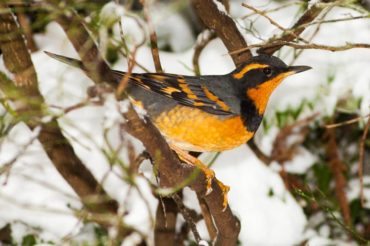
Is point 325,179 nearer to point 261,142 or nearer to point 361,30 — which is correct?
point 261,142

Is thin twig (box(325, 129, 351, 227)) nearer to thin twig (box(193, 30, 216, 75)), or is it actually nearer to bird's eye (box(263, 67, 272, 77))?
thin twig (box(193, 30, 216, 75))

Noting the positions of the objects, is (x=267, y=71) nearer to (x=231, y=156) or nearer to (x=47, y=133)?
(x=231, y=156)

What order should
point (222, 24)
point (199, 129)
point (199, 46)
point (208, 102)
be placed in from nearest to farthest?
1. point (199, 129)
2. point (208, 102)
3. point (222, 24)
4. point (199, 46)

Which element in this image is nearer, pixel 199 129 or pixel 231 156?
pixel 199 129

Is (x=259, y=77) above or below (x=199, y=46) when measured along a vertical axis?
below

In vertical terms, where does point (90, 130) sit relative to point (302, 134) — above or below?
below

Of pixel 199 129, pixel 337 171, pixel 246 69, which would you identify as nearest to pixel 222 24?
pixel 246 69

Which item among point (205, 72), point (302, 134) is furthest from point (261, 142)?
point (205, 72)

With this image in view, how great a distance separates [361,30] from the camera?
528 cm

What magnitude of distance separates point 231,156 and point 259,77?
→ 1.31 meters

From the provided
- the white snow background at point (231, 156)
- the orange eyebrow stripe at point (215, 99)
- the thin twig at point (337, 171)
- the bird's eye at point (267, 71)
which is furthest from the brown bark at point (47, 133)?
the thin twig at point (337, 171)

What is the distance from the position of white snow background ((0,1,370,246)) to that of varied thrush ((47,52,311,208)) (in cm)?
82

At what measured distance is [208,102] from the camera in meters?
4.05

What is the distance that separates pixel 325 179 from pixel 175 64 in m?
1.46
